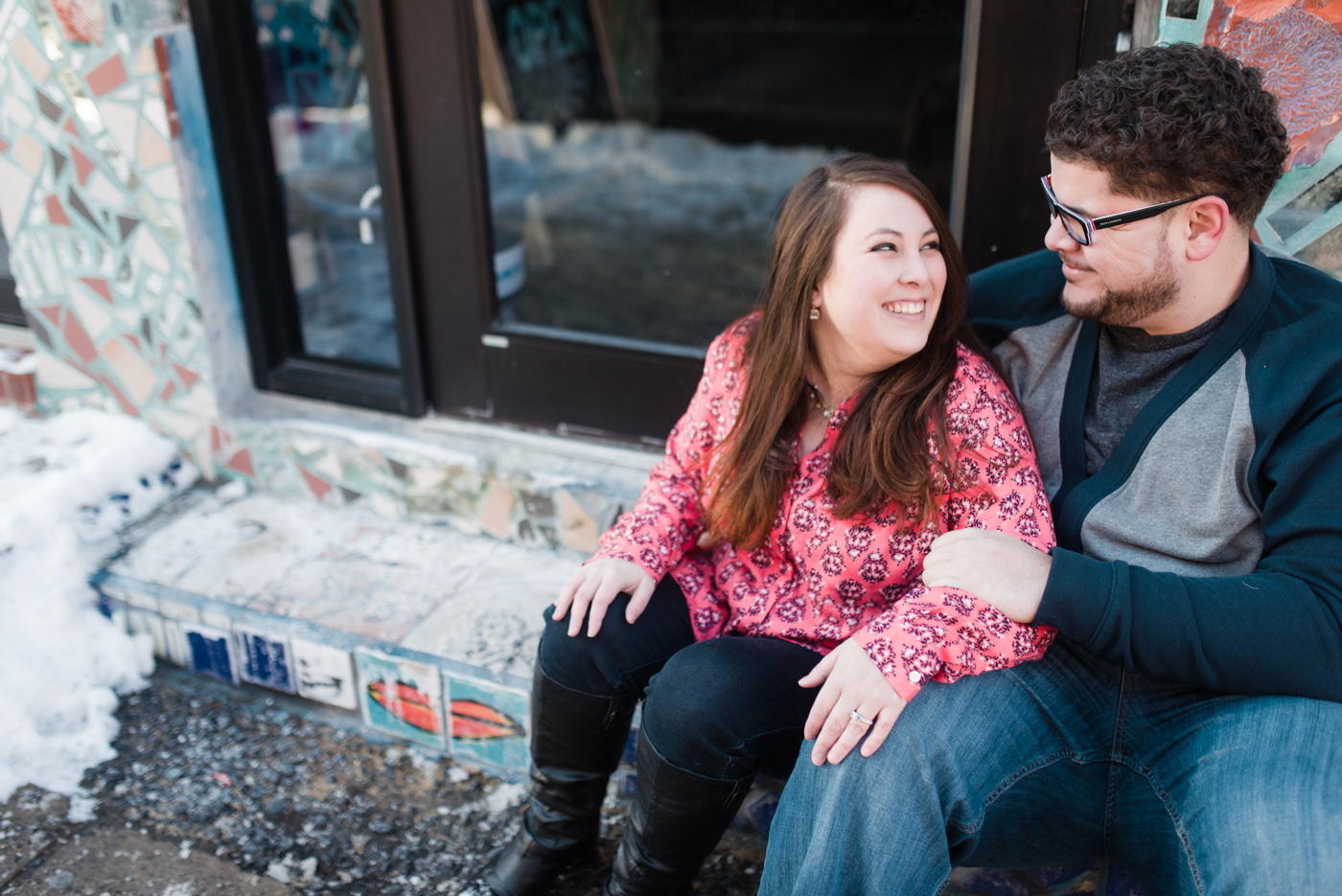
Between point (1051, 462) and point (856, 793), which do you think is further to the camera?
point (1051, 462)

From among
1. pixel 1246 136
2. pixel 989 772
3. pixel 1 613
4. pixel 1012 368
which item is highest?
pixel 1246 136

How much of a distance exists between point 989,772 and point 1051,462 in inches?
20.0

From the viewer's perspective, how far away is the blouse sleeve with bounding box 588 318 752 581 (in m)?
1.73

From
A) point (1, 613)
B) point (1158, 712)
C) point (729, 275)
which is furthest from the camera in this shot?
point (729, 275)

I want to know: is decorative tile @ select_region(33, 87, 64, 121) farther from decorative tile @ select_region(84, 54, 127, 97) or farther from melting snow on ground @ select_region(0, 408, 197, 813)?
melting snow on ground @ select_region(0, 408, 197, 813)

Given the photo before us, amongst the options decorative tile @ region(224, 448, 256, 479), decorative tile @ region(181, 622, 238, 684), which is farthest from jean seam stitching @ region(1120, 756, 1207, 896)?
decorative tile @ region(224, 448, 256, 479)

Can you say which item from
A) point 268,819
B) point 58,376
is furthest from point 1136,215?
point 58,376

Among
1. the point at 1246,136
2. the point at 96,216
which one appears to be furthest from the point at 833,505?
the point at 96,216

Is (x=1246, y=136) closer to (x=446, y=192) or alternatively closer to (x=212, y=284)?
(x=446, y=192)

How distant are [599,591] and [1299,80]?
4.56ft

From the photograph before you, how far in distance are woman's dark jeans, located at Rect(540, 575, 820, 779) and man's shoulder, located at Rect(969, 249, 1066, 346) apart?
25.6 inches

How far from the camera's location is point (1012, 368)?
5.51 ft

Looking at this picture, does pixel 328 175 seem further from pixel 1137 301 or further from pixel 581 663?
pixel 1137 301

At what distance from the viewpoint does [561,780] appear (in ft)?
5.63
